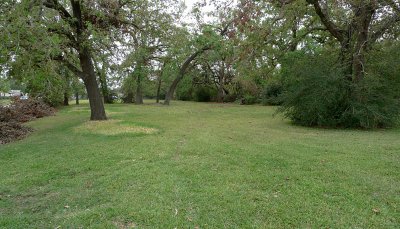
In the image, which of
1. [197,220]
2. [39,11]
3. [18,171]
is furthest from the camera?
[39,11]

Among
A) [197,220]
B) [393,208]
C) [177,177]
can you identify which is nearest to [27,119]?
[177,177]

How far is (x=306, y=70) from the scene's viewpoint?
11.4m

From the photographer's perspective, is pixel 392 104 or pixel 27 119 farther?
pixel 27 119

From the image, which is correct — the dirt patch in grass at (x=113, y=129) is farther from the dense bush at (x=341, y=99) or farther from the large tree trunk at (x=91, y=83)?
the dense bush at (x=341, y=99)

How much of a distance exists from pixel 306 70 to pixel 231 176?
7.94 metres

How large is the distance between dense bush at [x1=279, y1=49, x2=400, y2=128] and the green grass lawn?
2.56 meters

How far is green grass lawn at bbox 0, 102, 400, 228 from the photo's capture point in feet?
11.4

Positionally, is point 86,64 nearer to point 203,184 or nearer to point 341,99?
point 203,184

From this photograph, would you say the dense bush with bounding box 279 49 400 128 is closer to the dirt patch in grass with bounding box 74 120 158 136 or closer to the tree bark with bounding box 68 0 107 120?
the dirt patch in grass with bounding box 74 120 158 136

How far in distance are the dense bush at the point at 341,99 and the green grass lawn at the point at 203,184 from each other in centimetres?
256

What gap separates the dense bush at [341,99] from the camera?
10156mm

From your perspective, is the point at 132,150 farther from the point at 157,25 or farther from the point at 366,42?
the point at 366,42

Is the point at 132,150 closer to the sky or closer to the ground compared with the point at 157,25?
closer to the ground

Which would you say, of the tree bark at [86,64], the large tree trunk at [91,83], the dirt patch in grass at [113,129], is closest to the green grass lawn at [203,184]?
the dirt patch in grass at [113,129]
